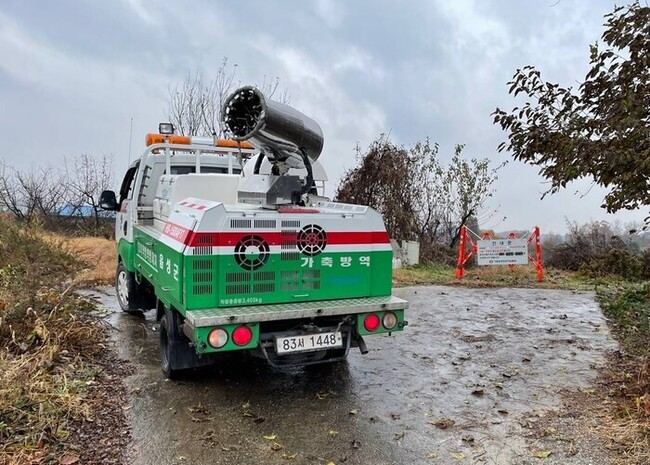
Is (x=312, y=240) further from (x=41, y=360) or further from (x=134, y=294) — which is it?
(x=134, y=294)

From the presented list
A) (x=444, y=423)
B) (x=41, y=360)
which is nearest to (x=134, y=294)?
(x=41, y=360)

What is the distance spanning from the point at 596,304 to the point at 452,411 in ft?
19.4

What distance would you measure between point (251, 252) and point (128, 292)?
369 centimetres

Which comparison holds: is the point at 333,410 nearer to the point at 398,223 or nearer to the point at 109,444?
the point at 109,444

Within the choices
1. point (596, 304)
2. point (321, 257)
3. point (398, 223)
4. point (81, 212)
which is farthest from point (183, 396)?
point (81, 212)

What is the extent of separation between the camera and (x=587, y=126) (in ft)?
14.8

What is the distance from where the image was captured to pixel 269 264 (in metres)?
4.17

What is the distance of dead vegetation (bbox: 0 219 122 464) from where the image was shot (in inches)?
135

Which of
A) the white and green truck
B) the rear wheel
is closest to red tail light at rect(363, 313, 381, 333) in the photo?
the white and green truck

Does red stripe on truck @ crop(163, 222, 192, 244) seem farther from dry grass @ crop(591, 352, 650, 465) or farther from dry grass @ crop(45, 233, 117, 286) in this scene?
dry grass @ crop(45, 233, 117, 286)

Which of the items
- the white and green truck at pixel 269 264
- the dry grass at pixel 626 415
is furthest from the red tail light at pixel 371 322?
the dry grass at pixel 626 415

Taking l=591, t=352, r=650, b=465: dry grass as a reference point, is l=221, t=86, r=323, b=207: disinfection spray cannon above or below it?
above

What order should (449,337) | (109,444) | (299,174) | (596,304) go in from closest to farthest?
(109,444) → (299,174) → (449,337) → (596,304)

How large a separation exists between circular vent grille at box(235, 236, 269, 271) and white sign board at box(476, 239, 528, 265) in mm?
8479
